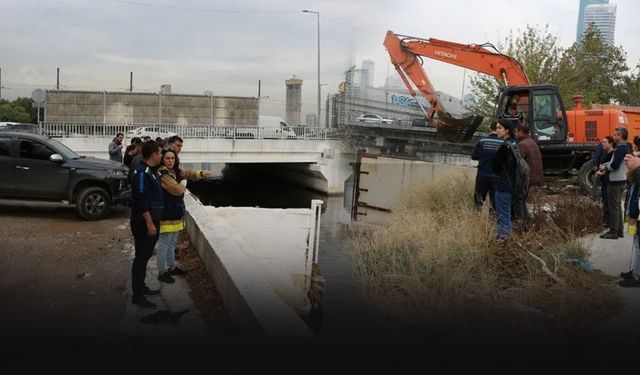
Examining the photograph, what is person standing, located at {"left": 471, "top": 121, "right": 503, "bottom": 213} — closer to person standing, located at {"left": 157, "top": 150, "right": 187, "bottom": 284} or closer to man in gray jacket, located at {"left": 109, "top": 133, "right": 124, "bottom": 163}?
person standing, located at {"left": 157, "top": 150, "right": 187, "bottom": 284}

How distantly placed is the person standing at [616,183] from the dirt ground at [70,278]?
5.53 meters

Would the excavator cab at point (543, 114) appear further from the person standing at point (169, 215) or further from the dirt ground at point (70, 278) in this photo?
the person standing at point (169, 215)

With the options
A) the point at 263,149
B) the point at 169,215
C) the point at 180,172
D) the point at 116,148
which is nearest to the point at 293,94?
the point at 169,215

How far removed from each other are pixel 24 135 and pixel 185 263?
456 centimetres

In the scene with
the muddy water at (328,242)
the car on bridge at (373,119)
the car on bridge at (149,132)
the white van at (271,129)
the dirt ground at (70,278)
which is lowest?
the muddy water at (328,242)

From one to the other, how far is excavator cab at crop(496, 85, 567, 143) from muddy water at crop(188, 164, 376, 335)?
4.76 m

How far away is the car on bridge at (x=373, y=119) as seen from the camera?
52.3 ft

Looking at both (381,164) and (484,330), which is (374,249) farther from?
(381,164)

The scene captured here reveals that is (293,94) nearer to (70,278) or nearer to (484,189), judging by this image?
(70,278)

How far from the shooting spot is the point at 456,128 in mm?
16359

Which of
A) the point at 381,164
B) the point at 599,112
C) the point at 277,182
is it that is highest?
the point at 599,112

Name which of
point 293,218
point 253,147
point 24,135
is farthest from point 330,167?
point 293,218

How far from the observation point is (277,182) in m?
31.7

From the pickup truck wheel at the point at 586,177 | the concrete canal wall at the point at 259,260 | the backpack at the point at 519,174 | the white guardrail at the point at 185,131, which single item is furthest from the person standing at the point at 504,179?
the white guardrail at the point at 185,131
